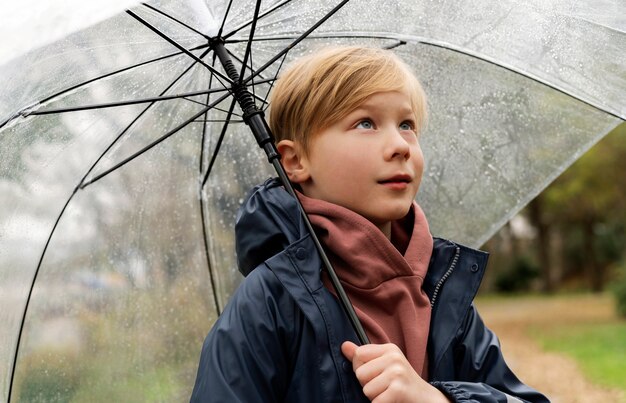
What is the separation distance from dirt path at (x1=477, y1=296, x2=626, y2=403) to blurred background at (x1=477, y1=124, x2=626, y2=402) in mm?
17

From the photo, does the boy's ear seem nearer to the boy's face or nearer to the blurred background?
the boy's face

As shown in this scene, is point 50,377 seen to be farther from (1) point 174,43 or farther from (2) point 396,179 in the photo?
(2) point 396,179

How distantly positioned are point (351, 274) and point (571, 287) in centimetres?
2975

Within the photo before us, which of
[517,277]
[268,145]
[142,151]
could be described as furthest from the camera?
[517,277]

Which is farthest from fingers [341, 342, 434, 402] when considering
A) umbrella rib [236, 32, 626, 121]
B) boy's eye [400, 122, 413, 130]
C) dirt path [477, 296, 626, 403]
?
dirt path [477, 296, 626, 403]

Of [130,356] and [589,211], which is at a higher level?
[589,211]

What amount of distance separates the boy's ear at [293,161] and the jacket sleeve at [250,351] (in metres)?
0.35

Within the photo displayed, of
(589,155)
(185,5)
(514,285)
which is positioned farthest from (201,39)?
(514,285)

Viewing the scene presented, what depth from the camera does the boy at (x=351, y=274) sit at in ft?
7.06

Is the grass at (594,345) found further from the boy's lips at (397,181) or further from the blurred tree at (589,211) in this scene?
the boy's lips at (397,181)

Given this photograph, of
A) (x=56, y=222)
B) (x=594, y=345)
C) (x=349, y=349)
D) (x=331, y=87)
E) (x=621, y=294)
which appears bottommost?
(x=349, y=349)

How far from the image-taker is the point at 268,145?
255cm

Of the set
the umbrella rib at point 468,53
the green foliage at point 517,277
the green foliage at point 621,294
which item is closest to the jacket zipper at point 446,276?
the umbrella rib at point 468,53

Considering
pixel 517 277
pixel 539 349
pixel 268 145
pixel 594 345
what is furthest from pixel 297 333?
pixel 517 277
